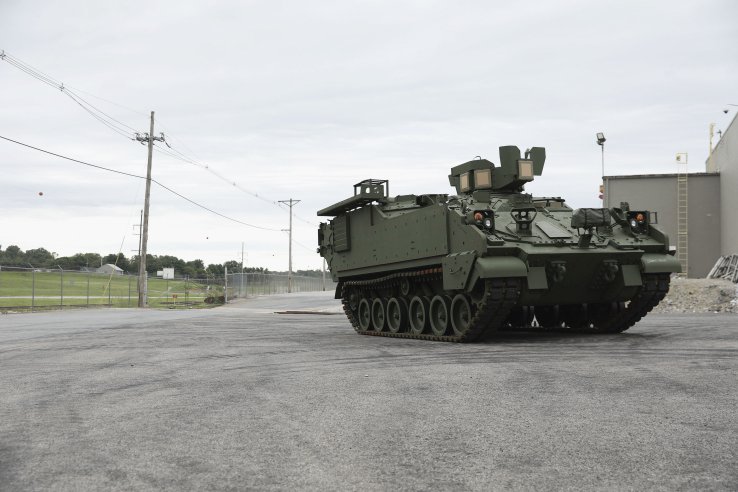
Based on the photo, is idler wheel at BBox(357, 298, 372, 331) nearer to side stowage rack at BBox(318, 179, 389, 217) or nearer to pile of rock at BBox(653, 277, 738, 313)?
side stowage rack at BBox(318, 179, 389, 217)

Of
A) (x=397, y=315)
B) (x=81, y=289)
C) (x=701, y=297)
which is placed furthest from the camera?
(x=81, y=289)

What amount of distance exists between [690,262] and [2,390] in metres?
36.1

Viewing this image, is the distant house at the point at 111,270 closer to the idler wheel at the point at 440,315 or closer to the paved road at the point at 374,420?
the idler wheel at the point at 440,315

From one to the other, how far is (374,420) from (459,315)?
889cm

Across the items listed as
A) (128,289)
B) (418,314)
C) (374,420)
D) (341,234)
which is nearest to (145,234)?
(128,289)

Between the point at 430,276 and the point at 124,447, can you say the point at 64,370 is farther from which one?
the point at 430,276

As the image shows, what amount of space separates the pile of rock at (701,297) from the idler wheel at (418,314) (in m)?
14.7

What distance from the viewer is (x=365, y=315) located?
19.8 m

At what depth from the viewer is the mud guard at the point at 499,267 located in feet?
44.3

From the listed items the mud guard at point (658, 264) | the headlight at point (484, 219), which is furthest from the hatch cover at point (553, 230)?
the mud guard at point (658, 264)

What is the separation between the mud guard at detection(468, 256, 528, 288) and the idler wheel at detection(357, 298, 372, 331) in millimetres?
5969

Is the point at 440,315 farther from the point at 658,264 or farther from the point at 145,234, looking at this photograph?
the point at 145,234

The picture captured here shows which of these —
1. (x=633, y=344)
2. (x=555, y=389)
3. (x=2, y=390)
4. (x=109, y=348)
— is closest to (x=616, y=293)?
(x=633, y=344)

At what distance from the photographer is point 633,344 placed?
1344 centimetres
